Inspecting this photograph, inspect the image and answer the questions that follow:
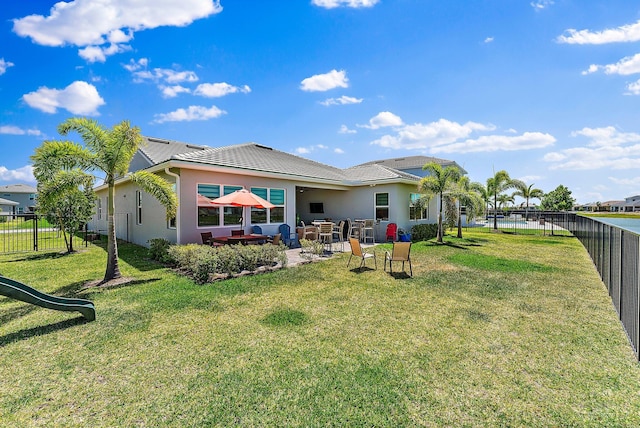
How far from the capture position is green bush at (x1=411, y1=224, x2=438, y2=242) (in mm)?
16898

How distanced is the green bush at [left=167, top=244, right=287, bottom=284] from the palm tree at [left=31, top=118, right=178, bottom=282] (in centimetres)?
160

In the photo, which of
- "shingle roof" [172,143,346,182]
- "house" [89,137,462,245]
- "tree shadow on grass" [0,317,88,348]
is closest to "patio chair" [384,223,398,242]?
"house" [89,137,462,245]

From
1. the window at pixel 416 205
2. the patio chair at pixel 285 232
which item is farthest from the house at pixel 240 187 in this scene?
the patio chair at pixel 285 232

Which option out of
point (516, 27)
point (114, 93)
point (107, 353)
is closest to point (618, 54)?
point (516, 27)

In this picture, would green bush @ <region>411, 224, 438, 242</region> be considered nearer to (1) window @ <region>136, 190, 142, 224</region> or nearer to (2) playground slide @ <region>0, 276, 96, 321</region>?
(1) window @ <region>136, 190, 142, 224</region>

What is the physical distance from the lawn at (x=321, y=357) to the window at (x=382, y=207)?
9883mm

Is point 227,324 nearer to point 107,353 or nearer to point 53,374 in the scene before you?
point 107,353

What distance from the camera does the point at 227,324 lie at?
4.74 metres

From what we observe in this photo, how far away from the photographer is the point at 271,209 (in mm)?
13531

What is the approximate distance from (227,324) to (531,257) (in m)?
11.7

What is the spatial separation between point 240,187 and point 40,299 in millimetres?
8064

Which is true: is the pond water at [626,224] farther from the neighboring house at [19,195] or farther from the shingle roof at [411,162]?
the neighboring house at [19,195]

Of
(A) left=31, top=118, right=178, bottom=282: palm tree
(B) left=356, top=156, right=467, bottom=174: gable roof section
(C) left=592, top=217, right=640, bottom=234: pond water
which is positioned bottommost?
(C) left=592, top=217, right=640, bottom=234: pond water

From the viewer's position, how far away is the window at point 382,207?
16.7m
